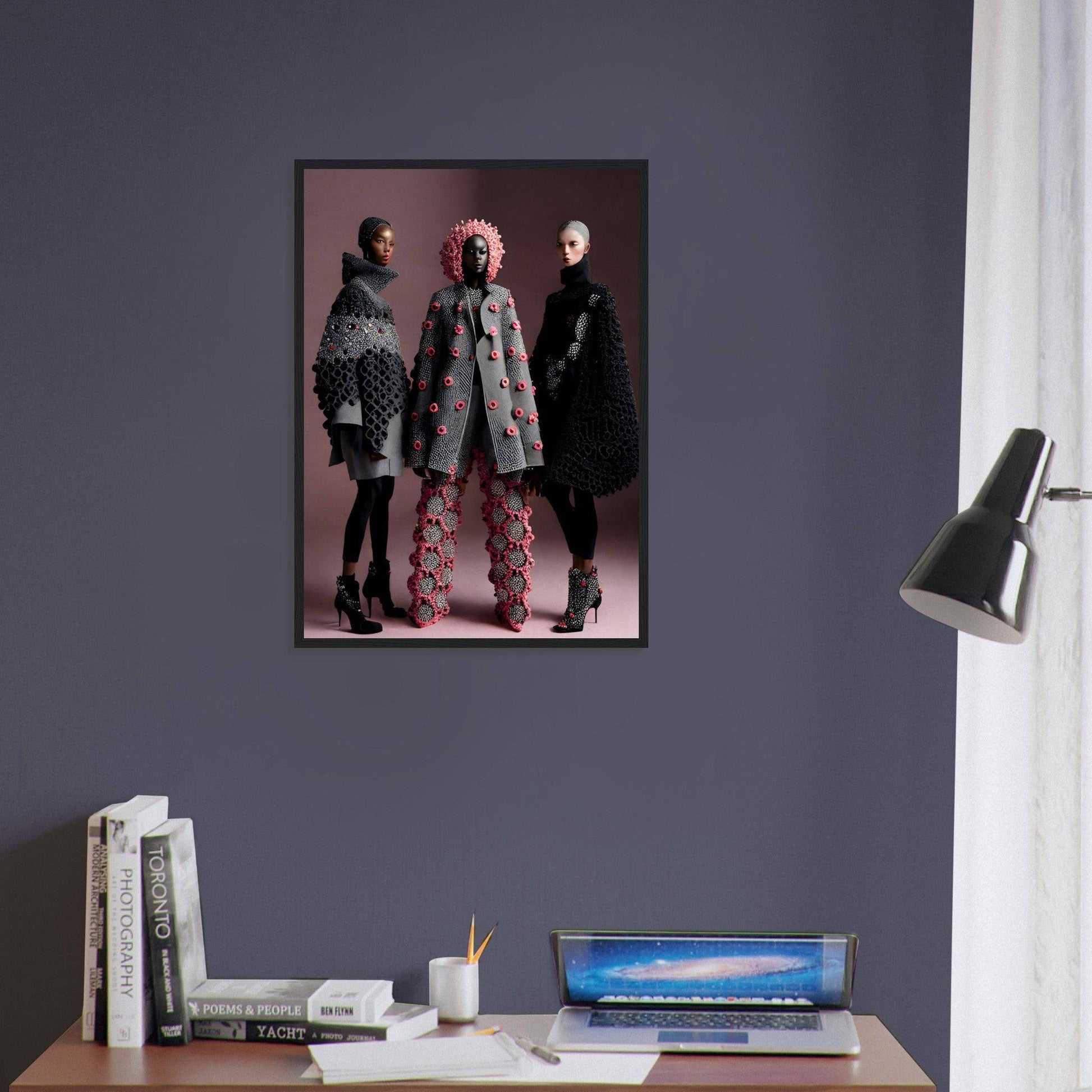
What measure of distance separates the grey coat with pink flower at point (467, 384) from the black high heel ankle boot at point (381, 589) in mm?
174

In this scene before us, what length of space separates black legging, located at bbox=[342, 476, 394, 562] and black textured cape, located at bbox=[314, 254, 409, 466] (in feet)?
0.19

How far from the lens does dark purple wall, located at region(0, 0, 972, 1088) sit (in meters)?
1.71

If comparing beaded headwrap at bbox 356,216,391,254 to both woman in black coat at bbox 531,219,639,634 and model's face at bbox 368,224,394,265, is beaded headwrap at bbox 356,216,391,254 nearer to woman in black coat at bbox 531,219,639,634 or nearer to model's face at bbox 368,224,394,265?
model's face at bbox 368,224,394,265

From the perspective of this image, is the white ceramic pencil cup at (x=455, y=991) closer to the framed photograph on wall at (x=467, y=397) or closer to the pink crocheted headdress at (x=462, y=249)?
the framed photograph on wall at (x=467, y=397)

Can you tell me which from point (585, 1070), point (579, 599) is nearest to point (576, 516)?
point (579, 599)

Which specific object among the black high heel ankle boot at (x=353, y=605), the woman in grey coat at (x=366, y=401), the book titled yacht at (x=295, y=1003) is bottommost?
the book titled yacht at (x=295, y=1003)

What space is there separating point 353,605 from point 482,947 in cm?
57

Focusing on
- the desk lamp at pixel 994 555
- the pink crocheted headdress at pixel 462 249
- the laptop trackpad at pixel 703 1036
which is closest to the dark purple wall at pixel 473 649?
the pink crocheted headdress at pixel 462 249

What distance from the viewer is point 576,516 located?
1.71 meters

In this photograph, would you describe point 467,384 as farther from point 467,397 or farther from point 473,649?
point 473,649

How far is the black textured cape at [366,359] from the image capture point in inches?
66.4

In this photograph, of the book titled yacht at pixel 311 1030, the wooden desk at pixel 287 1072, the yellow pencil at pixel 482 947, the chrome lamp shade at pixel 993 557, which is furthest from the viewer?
the yellow pencil at pixel 482 947

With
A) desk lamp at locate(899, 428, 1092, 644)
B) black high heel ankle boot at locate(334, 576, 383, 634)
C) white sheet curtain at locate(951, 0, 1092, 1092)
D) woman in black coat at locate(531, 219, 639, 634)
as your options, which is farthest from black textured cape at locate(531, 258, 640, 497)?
desk lamp at locate(899, 428, 1092, 644)

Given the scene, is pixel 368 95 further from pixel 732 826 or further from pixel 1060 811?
pixel 1060 811
